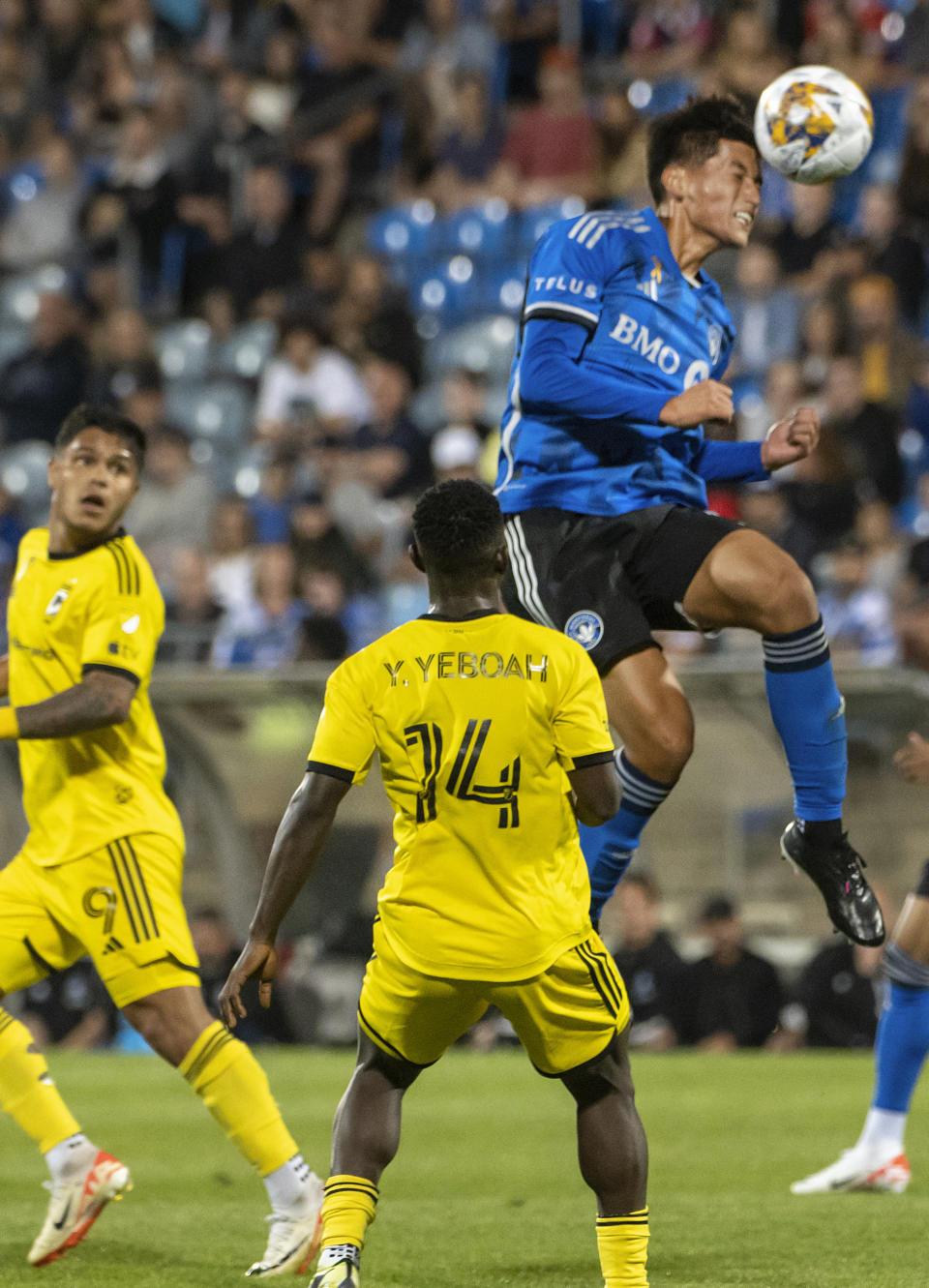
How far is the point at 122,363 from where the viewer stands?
1625 cm

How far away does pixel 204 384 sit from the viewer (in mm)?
16453

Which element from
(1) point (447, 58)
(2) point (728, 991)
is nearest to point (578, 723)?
(2) point (728, 991)

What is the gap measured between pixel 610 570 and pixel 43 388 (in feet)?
37.6

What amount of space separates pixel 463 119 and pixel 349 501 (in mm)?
4262

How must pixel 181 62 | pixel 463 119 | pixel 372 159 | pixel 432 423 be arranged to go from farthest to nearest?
pixel 181 62, pixel 372 159, pixel 463 119, pixel 432 423

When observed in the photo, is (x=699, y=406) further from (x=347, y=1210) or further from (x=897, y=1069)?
(x=897, y=1069)

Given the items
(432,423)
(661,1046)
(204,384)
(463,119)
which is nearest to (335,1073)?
(661,1046)

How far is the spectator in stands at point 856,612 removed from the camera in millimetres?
10836

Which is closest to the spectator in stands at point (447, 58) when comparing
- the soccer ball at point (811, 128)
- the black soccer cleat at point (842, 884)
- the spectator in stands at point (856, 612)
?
the spectator in stands at point (856, 612)

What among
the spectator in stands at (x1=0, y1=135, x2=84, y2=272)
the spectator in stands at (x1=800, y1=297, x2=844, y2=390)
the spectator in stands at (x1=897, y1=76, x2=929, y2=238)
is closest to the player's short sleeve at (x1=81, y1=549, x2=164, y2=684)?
the spectator in stands at (x1=800, y1=297, x2=844, y2=390)

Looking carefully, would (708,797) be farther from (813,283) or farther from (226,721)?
(813,283)

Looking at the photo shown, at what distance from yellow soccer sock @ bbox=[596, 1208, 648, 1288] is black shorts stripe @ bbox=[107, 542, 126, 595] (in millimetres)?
2460

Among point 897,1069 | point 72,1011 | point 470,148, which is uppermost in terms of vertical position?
point 470,148

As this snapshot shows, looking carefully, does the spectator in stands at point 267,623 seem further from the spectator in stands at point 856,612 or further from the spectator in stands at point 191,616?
the spectator in stands at point 856,612
